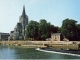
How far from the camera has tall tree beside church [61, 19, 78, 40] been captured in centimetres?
10112

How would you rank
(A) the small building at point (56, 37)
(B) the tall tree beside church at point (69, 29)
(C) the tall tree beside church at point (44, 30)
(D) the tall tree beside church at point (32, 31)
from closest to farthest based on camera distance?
1. (B) the tall tree beside church at point (69, 29)
2. (A) the small building at point (56, 37)
3. (C) the tall tree beside church at point (44, 30)
4. (D) the tall tree beside church at point (32, 31)

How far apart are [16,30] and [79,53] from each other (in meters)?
116

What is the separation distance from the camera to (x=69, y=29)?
10194 cm

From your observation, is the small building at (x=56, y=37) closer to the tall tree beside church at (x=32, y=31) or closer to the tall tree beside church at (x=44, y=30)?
the tall tree beside church at (x=44, y=30)

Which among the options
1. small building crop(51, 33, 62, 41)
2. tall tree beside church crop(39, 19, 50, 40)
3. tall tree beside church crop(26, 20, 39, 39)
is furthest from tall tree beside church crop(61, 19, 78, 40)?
tall tree beside church crop(26, 20, 39, 39)

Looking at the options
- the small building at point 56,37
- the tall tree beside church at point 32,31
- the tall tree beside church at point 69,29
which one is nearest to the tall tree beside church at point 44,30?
the tall tree beside church at point 32,31

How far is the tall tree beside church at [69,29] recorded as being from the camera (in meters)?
101

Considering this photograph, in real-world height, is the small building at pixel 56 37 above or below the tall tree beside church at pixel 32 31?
below

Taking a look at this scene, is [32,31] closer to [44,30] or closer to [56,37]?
[44,30]

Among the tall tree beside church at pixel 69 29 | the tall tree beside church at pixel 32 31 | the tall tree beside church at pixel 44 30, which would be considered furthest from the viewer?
the tall tree beside church at pixel 32 31

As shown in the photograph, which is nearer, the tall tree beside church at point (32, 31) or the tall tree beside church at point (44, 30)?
the tall tree beside church at point (44, 30)

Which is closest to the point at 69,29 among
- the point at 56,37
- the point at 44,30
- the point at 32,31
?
the point at 56,37

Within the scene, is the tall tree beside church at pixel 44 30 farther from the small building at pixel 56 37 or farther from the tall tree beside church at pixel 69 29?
the tall tree beside church at pixel 69 29

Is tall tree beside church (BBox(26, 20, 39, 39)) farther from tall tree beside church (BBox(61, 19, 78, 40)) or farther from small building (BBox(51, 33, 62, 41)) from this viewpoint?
tall tree beside church (BBox(61, 19, 78, 40))
